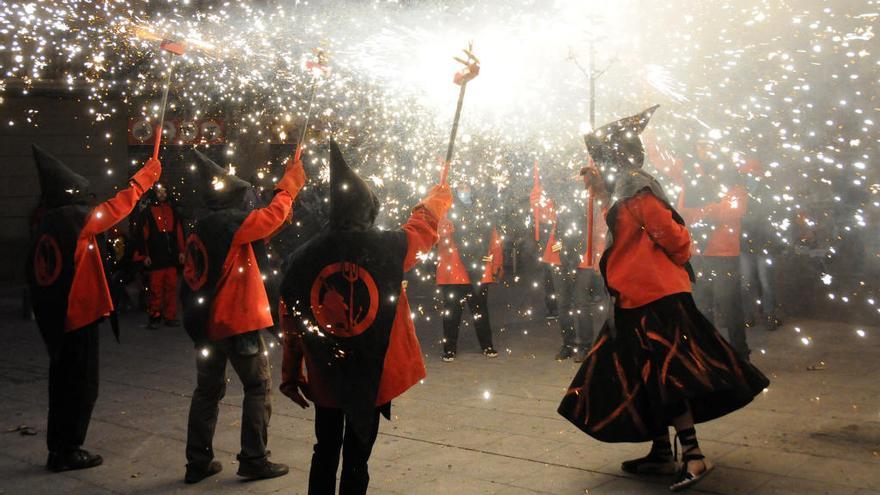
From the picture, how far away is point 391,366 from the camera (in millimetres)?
3512

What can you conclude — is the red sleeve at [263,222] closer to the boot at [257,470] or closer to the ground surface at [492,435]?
the boot at [257,470]

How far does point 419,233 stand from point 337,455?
111 centimetres

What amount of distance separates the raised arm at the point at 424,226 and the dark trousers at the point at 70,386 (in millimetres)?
2587

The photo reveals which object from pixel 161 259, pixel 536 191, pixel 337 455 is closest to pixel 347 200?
pixel 337 455

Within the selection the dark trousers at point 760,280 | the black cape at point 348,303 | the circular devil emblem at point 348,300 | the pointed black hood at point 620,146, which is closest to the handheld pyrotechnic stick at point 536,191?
the dark trousers at point 760,280

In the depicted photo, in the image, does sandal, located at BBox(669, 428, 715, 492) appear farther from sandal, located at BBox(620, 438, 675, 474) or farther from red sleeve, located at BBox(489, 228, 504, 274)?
red sleeve, located at BBox(489, 228, 504, 274)

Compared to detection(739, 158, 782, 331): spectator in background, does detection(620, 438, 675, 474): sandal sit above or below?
below

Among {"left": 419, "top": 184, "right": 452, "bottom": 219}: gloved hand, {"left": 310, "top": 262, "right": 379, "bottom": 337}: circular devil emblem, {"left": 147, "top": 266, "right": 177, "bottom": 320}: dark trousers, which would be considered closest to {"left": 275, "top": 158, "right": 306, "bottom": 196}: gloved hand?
{"left": 419, "top": 184, "right": 452, "bottom": 219}: gloved hand

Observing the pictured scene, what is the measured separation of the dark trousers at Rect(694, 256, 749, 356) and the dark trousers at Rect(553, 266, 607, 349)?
1.02 m

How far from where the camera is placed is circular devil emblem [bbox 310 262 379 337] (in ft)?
11.3

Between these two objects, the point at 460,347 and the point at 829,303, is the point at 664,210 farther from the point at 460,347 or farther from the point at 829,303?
the point at 829,303

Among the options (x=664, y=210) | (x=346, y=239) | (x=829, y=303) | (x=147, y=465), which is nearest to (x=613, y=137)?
(x=664, y=210)

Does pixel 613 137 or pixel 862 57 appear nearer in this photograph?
pixel 613 137

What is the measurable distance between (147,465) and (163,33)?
11.9 ft
